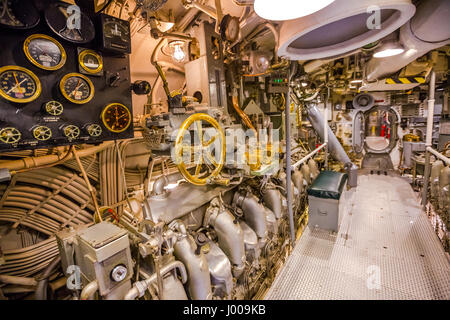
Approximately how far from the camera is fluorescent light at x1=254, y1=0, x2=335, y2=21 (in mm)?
958

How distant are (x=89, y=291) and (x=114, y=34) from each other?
1.63 m

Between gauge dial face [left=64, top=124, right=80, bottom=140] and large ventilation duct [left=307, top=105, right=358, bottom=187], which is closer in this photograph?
gauge dial face [left=64, top=124, right=80, bottom=140]

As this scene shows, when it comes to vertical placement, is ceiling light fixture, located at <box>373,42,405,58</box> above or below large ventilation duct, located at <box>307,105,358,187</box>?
above

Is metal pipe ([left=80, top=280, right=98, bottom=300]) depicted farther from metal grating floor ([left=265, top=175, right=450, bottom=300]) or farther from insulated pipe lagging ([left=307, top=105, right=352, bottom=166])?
insulated pipe lagging ([left=307, top=105, right=352, bottom=166])

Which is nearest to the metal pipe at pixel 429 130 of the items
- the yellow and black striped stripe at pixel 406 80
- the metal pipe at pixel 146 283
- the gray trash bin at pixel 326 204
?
the yellow and black striped stripe at pixel 406 80

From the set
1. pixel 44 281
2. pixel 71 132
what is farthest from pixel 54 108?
pixel 44 281

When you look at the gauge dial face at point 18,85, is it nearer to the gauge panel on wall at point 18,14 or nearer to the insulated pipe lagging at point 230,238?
the gauge panel on wall at point 18,14

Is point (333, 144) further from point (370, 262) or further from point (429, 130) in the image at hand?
point (370, 262)

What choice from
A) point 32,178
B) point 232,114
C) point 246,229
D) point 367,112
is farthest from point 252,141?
point 367,112

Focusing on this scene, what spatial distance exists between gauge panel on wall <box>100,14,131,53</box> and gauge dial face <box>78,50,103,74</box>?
0.09 metres

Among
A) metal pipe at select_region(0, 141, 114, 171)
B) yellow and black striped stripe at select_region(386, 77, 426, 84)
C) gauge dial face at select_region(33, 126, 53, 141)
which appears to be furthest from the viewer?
yellow and black striped stripe at select_region(386, 77, 426, 84)

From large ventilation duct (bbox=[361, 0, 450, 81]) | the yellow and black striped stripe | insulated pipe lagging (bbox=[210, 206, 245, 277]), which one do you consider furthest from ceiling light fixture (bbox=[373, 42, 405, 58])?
insulated pipe lagging (bbox=[210, 206, 245, 277])

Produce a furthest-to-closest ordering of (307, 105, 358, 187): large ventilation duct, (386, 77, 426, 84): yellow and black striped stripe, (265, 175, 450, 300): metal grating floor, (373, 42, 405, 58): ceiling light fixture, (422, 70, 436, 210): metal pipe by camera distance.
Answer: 1. (307, 105, 358, 187): large ventilation duct
2. (386, 77, 426, 84): yellow and black striped stripe
3. (422, 70, 436, 210): metal pipe
4. (373, 42, 405, 58): ceiling light fixture
5. (265, 175, 450, 300): metal grating floor

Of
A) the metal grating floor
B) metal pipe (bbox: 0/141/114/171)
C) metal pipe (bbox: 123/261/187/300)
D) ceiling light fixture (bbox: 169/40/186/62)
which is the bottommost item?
the metal grating floor
